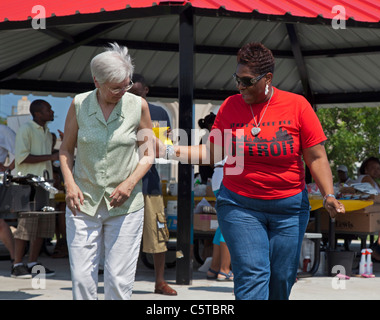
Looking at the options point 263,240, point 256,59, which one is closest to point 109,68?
point 256,59

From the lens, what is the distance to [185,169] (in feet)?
25.3

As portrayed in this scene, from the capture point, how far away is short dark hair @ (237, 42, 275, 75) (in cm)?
423

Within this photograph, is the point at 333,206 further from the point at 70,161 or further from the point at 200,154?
the point at 70,161

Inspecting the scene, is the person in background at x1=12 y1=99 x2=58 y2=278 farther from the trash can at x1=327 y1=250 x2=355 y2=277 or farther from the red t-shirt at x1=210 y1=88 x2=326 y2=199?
the red t-shirt at x1=210 y1=88 x2=326 y2=199

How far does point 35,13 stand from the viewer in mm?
7816

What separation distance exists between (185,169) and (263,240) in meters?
3.56

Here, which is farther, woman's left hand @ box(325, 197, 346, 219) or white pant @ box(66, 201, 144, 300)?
woman's left hand @ box(325, 197, 346, 219)

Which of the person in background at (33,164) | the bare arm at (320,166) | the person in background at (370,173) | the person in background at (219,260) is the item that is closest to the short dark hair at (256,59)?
the bare arm at (320,166)

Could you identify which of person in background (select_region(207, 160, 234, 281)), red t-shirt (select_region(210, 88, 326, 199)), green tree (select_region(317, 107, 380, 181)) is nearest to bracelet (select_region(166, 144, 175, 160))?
red t-shirt (select_region(210, 88, 326, 199))

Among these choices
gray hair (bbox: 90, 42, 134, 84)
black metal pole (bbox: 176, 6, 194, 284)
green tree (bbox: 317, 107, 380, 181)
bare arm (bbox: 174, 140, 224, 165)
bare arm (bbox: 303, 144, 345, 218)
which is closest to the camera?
gray hair (bbox: 90, 42, 134, 84)

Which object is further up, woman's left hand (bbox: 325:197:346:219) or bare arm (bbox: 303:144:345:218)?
bare arm (bbox: 303:144:345:218)

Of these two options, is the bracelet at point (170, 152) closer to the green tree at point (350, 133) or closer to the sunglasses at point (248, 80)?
the sunglasses at point (248, 80)

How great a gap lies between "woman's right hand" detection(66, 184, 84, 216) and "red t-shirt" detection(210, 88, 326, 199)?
3.08 ft
